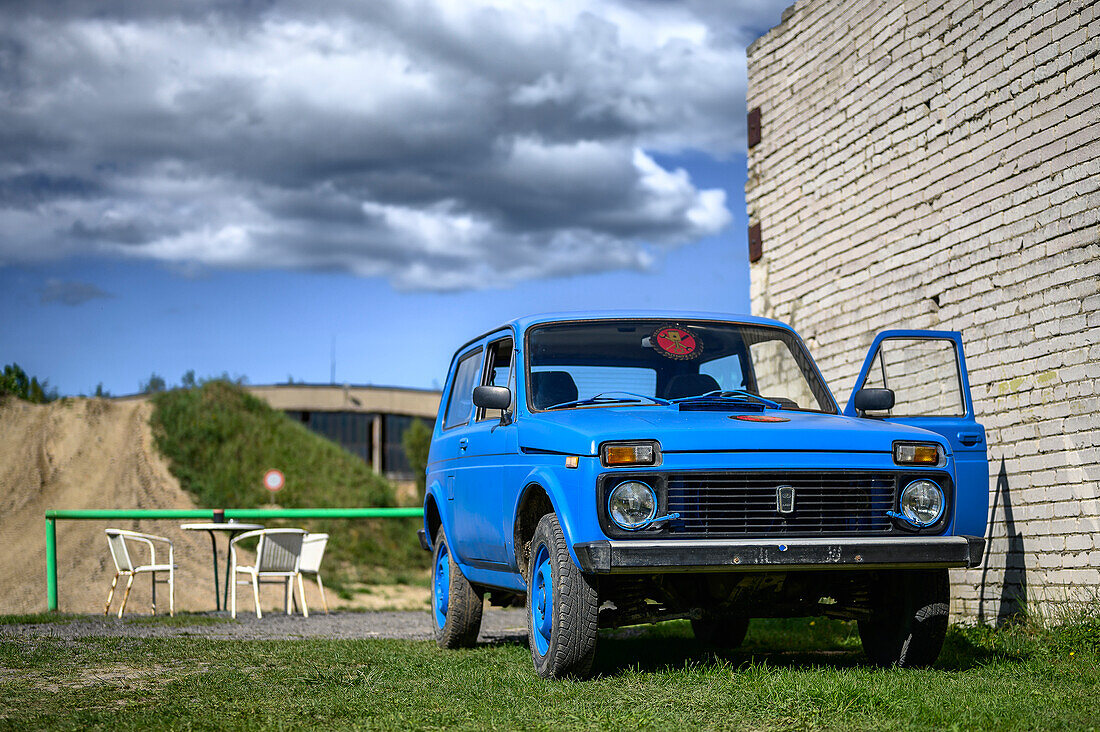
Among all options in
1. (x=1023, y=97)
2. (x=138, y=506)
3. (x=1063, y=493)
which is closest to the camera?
(x=1063, y=493)

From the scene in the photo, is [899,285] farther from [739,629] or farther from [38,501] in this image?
[38,501]

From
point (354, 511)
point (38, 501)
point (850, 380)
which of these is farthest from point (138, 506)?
point (850, 380)

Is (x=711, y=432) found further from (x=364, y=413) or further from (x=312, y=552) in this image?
(x=364, y=413)

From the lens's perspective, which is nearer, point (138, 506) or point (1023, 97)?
point (1023, 97)

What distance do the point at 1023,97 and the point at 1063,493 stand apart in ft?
9.73

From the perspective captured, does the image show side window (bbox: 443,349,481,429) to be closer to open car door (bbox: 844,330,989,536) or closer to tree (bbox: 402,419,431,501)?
open car door (bbox: 844,330,989,536)

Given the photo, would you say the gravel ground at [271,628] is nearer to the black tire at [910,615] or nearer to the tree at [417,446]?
the black tire at [910,615]

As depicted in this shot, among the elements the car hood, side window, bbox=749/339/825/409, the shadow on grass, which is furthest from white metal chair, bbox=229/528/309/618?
the car hood

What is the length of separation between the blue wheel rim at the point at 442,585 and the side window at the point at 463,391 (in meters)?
0.91

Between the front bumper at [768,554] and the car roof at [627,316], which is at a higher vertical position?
the car roof at [627,316]

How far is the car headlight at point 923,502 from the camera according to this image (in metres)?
5.93

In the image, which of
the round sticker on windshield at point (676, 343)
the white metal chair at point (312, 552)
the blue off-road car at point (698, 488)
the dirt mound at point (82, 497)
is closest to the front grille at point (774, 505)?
the blue off-road car at point (698, 488)

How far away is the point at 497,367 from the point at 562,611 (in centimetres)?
231

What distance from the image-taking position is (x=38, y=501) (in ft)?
88.0
